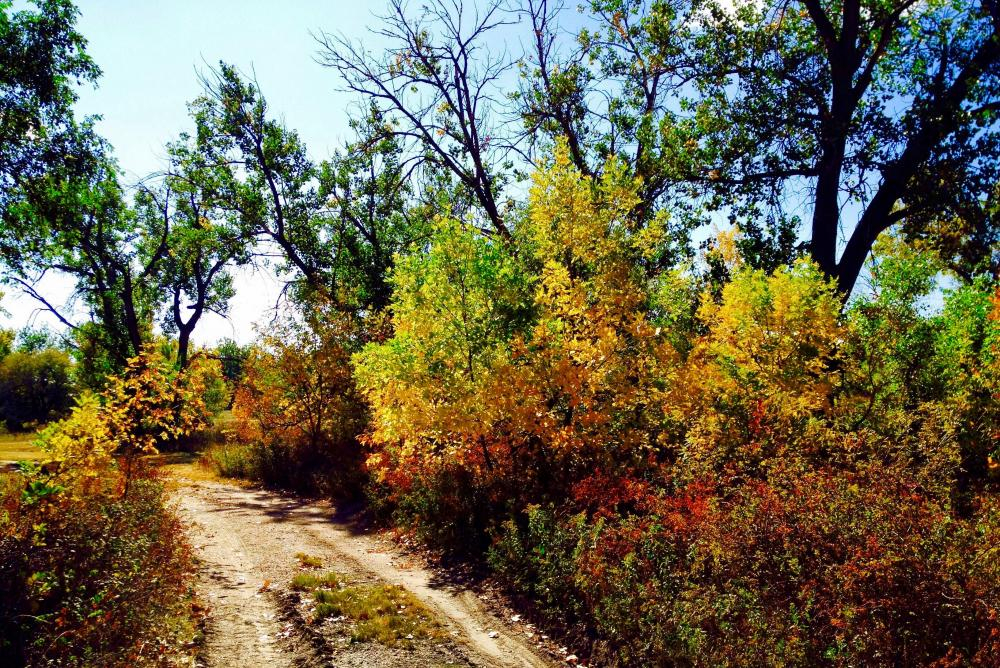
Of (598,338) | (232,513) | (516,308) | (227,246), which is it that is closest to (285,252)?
(227,246)

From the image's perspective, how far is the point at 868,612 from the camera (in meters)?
5.03

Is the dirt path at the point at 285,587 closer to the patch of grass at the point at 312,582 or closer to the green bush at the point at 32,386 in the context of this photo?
the patch of grass at the point at 312,582

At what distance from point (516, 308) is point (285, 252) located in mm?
16880

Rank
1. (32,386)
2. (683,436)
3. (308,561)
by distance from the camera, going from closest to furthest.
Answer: (308,561) → (683,436) → (32,386)

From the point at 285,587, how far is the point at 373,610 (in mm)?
1773

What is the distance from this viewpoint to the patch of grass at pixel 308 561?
9891 mm

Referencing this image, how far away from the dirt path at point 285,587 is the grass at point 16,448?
13751mm

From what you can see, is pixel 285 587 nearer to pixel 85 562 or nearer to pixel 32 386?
pixel 85 562

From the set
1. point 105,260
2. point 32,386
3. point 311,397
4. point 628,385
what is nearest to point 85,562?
point 628,385

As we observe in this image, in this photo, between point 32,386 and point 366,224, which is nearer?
point 366,224

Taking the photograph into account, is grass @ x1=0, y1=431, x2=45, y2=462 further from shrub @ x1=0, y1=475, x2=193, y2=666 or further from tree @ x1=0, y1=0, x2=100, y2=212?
shrub @ x1=0, y1=475, x2=193, y2=666

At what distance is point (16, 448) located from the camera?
94.7 feet

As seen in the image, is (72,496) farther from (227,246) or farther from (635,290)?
(227,246)

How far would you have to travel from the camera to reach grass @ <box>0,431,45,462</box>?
944 inches
